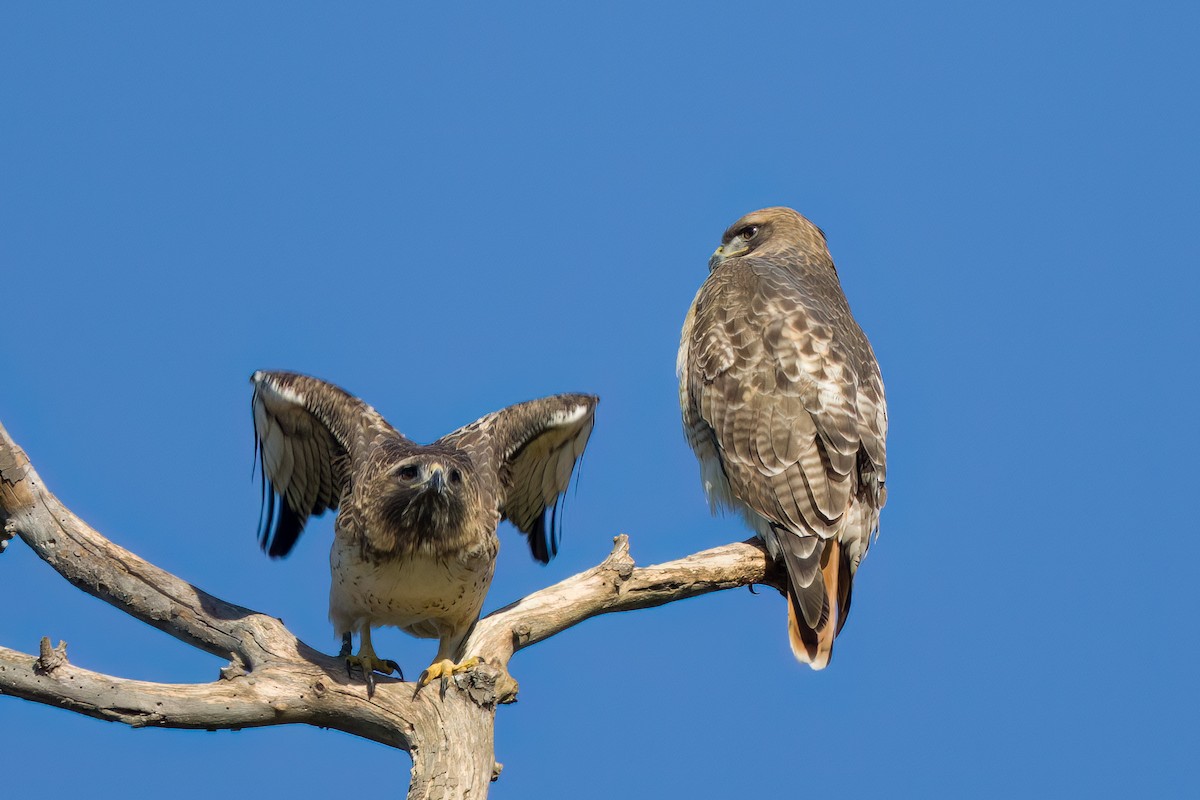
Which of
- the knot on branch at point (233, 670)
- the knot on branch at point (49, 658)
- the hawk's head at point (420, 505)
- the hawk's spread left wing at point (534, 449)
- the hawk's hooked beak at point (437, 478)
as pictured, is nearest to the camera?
the knot on branch at point (49, 658)

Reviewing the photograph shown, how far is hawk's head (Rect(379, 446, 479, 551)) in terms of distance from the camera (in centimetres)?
626

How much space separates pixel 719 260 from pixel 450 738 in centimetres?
522

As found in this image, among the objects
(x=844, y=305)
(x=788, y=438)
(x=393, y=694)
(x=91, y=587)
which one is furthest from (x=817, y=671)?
(x=91, y=587)

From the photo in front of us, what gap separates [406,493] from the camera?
6281 mm

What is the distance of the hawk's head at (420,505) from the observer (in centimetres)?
626

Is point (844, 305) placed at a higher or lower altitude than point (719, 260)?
lower

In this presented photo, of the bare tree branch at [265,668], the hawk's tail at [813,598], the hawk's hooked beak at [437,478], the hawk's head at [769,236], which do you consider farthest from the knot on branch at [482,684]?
the hawk's head at [769,236]

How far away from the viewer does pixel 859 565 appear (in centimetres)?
766

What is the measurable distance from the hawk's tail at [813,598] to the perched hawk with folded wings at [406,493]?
1285mm

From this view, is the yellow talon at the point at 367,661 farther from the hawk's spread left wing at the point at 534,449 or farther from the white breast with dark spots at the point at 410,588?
the hawk's spread left wing at the point at 534,449

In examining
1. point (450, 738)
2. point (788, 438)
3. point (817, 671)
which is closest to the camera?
point (450, 738)

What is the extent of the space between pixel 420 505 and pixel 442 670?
0.77 metres

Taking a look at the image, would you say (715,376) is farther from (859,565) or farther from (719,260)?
(719,260)

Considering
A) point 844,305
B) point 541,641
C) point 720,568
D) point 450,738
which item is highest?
point 844,305
